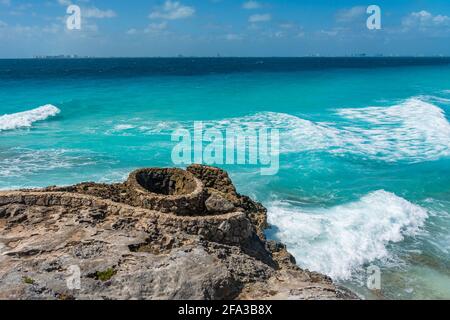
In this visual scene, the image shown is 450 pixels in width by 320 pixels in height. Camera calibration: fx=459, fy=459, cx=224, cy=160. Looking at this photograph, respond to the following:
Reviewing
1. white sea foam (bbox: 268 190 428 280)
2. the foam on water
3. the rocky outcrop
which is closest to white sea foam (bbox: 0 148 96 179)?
the foam on water

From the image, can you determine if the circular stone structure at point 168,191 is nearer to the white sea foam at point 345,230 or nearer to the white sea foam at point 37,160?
the white sea foam at point 345,230

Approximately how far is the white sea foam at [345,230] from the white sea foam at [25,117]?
25586 mm

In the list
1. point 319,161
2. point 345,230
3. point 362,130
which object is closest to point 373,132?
point 362,130

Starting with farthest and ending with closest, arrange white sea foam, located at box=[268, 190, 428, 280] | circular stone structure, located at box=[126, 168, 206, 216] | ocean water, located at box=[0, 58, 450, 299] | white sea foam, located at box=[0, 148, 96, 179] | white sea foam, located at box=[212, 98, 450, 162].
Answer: white sea foam, located at box=[212, 98, 450, 162]
white sea foam, located at box=[0, 148, 96, 179]
ocean water, located at box=[0, 58, 450, 299]
white sea foam, located at box=[268, 190, 428, 280]
circular stone structure, located at box=[126, 168, 206, 216]

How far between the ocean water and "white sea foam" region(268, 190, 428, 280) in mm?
50

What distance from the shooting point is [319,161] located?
2695 centimetres

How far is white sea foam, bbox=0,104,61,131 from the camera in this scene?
36.6 m

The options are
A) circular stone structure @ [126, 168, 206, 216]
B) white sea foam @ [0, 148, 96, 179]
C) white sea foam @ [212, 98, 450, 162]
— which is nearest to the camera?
circular stone structure @ [126, 168, 206, 216]

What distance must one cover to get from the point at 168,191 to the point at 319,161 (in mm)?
14334

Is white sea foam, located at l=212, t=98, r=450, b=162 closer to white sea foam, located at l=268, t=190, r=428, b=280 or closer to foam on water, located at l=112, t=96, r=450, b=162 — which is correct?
foam on water, located at l=112, t=96, r=450, b=162

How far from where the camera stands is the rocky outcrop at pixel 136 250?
880cm

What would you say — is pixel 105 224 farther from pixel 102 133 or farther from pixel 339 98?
pixel 339 98

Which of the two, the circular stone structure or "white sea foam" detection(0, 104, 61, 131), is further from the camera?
"white sea foam" detection(0, 104, 61, 131)
